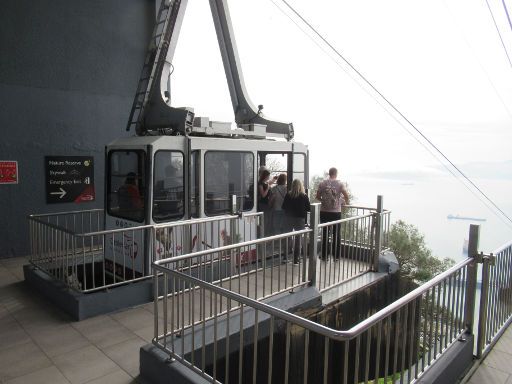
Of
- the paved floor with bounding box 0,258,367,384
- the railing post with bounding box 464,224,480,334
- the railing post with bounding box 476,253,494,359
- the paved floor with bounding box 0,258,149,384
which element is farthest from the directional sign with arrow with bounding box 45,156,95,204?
the railing post with bounding box 476,253,494,359

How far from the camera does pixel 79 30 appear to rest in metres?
8.43

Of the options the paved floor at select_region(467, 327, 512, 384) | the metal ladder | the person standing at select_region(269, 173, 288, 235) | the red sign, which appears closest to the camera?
the paved floor at select_region(467, 327, 512, 384)

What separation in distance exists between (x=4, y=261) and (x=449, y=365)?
7800 millimetres

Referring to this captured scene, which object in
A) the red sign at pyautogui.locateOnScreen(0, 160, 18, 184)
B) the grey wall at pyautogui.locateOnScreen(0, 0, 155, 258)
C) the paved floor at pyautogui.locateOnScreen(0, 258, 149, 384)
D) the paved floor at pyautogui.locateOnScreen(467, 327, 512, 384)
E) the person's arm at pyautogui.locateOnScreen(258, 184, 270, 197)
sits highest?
the grey wall at pyautogui.locateOnScreen(0, 0, 155, 258)

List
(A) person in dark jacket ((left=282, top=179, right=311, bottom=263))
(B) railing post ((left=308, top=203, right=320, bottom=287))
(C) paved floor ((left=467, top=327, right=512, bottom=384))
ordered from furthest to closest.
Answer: (A) person in dark jacket ((left=282, top=179, right=311, bottom=263)) → (B) railing post ((left=308, top=203, right=320, bottom=287)) → (C) paved floor ((left=467, top=327, right=512, bottom=384))

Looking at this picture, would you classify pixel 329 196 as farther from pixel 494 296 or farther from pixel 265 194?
pixel 494 296

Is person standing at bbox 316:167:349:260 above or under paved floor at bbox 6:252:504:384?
above

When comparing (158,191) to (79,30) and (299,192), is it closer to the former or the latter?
(299,192)

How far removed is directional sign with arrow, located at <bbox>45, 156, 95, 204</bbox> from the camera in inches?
325

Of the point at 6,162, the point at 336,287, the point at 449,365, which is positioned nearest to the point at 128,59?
the point at 6,162

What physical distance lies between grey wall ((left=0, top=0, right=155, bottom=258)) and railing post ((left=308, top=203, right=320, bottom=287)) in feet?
18.7

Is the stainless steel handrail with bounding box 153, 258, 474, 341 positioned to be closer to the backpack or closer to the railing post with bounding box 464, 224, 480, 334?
the railing post with bounding box 464, 224, 480, 334

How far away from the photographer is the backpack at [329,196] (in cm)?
711

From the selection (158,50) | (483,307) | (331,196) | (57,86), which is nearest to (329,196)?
(331,196)
